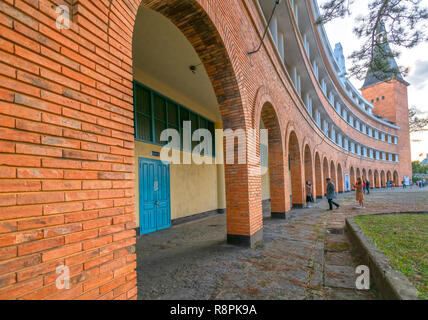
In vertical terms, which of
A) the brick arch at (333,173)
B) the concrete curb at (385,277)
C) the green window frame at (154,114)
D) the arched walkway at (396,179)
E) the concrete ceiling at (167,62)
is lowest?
the arched walkway at (396,179)

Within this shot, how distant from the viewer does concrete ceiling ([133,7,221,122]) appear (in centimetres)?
535

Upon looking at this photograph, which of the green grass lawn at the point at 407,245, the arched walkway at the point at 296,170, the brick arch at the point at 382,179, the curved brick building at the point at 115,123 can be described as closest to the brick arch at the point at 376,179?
the brick arch at the point at 382,179

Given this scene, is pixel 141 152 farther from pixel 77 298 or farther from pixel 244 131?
pixel 77 298

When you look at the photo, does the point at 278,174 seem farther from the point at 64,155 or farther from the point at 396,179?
the point at 396,179

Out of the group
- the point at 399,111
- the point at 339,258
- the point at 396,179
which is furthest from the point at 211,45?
the point at 399,111

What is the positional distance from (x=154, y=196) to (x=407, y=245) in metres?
6.51

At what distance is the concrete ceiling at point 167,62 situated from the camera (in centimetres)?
535

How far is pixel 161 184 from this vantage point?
26.0 feet

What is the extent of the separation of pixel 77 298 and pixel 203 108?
32.1 ft

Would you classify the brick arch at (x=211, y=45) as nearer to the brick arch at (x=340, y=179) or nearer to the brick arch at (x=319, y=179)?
the brick arch at (x=319, y=179)

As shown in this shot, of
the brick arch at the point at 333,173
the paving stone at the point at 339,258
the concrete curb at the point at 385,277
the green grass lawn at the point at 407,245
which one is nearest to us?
the concrete curb at the point at 385,277

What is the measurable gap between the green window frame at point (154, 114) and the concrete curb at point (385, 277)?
20.5 feet

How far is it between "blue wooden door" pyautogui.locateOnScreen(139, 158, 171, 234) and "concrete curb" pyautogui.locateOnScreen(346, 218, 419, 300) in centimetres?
566
